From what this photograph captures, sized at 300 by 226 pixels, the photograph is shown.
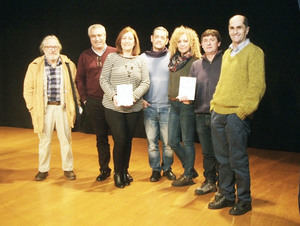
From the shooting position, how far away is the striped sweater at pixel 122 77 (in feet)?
10.9

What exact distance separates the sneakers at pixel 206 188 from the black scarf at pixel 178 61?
1083 millimetres

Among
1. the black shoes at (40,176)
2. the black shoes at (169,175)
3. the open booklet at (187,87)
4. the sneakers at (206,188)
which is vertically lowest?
the black shoes at (40,176)

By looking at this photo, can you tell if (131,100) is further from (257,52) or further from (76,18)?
(76,18)

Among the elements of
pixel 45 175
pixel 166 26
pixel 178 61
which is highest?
pixel 166 26

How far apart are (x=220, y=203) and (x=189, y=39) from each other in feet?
4.74

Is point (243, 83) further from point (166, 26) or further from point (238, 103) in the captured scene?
point (166, 26)

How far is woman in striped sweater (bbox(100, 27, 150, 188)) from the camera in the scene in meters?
3.31

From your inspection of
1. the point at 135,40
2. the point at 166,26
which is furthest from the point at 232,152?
the point at 166,26

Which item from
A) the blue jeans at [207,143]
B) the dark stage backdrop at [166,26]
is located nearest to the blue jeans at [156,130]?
the blue jeans at [207,143]

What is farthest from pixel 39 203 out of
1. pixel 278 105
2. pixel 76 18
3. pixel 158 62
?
pixel 76 18

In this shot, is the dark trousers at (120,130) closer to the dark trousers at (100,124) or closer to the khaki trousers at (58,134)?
the dark trousers at (100,124)

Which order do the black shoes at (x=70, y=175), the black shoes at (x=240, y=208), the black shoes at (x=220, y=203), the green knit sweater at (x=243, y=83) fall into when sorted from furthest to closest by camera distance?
the black shoes at (x=70, y=175) → the black shoes at (x=220, y=203) → the black shoes at (x=240, y=208) → the green knit sweater at (x=243, y=83)

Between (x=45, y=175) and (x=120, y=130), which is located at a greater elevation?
(x=120, y=130)

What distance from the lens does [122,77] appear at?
3.31 metres
